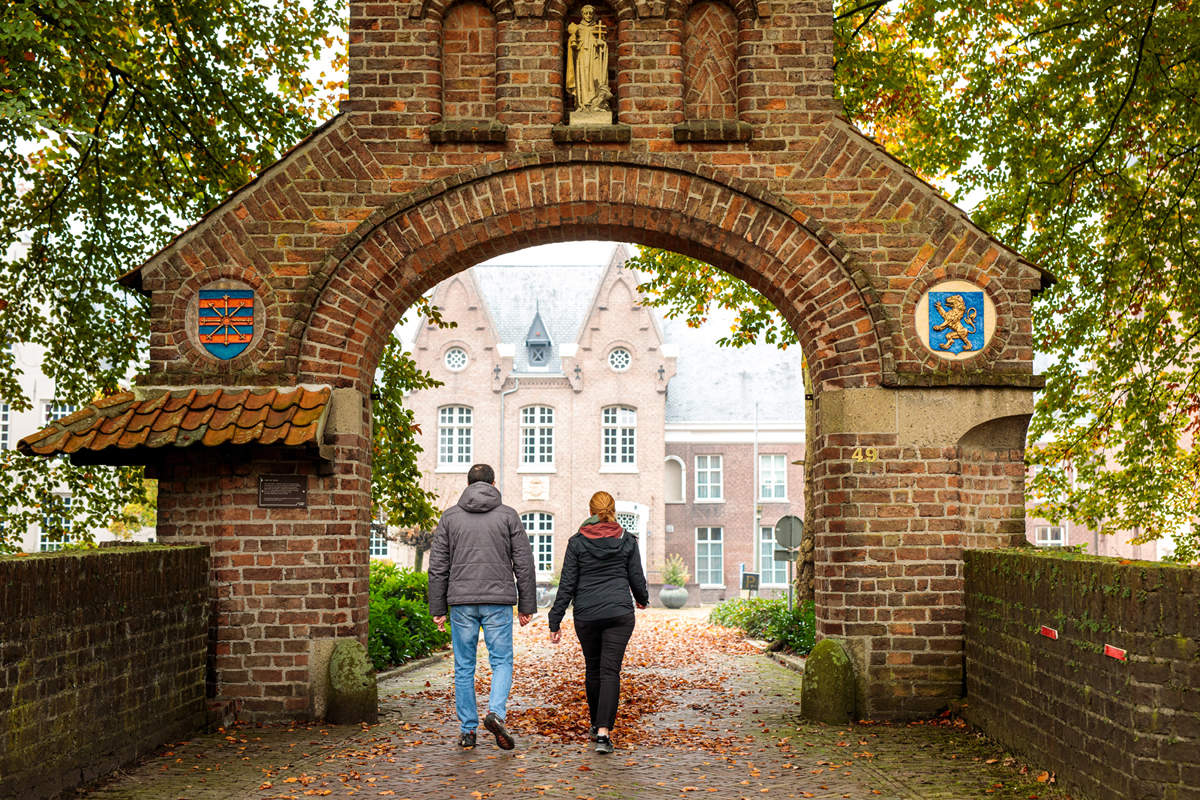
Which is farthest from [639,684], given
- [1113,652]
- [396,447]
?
[1113,652]

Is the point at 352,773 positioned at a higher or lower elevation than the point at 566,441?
lower

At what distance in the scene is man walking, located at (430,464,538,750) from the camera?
283 inches

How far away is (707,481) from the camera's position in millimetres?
39219

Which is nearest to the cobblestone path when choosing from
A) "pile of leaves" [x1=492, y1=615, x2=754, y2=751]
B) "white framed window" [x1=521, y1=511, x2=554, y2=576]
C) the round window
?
"pile of leaves" [x1=492, y1=615, x2=754, y2=751]

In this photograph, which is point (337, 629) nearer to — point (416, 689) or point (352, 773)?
point (352, 773)

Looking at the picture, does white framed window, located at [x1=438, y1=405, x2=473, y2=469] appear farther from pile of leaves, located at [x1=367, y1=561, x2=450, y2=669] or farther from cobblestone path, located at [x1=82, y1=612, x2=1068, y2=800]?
cobblestone path, located at [x1=82, y1=612, x2=1068, y2=800]

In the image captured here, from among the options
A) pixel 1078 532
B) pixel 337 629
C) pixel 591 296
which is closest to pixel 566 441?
pixel 591 296

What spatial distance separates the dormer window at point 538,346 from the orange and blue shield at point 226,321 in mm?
31097

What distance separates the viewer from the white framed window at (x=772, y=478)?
3916 centimetres

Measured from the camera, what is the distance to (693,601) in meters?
37.9

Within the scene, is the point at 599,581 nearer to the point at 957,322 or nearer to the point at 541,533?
the point at 957,322

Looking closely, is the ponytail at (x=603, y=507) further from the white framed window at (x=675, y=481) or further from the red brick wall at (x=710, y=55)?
the white framed window at (x=675, y=481)

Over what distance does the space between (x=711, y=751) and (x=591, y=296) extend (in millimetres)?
33587

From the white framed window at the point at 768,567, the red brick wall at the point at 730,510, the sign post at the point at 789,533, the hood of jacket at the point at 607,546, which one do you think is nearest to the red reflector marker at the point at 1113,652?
the hood of jacket at the point at 607,546
